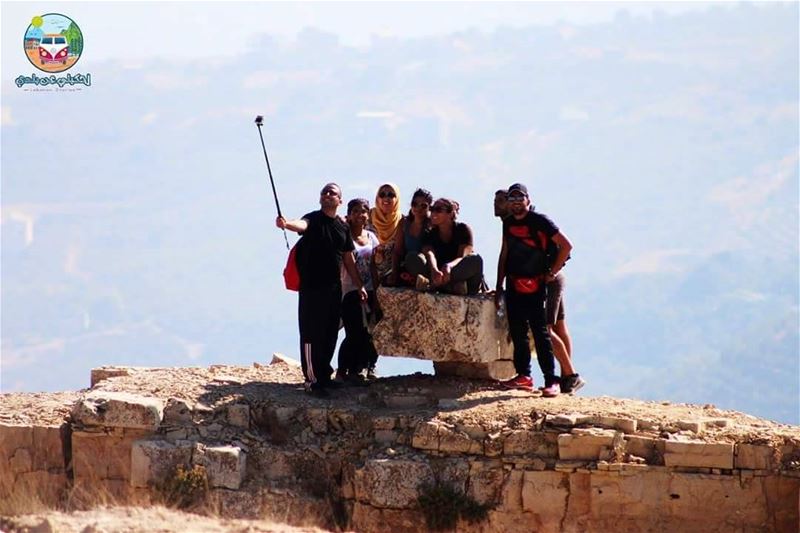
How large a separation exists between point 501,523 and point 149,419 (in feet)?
12.0

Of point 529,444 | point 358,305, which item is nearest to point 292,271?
point 358,305

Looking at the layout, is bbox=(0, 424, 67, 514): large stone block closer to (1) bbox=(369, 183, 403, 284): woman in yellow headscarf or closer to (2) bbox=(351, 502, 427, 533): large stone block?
(2) bbox=(351, 502, 427, 533): large stone block

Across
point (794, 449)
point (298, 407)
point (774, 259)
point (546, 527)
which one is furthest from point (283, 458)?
point (774, 259)

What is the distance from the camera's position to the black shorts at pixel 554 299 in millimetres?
14883

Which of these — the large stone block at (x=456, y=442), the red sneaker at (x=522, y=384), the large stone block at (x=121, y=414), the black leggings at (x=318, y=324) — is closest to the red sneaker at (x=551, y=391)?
the red sneaker at (x=522, y=384)

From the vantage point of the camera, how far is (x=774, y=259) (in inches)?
7790

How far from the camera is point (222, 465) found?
46.1 ft

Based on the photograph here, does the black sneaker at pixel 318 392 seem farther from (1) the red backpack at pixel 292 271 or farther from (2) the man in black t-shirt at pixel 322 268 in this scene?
(1) the red backpack at pixel 292 271

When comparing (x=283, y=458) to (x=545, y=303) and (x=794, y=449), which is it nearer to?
(x=545, y=303)

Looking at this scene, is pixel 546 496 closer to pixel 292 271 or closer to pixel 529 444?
pixel 529 444

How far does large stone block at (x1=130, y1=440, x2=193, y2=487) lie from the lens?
554 inches

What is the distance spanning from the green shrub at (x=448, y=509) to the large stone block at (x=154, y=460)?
241 centimetres

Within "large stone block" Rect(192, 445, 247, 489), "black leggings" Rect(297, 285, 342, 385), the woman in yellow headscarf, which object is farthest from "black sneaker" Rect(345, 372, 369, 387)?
"large stone block" Rect(192, 445, 247, 489)

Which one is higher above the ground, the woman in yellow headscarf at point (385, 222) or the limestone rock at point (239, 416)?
the woman in yellow headscarf at point (385, 222)
